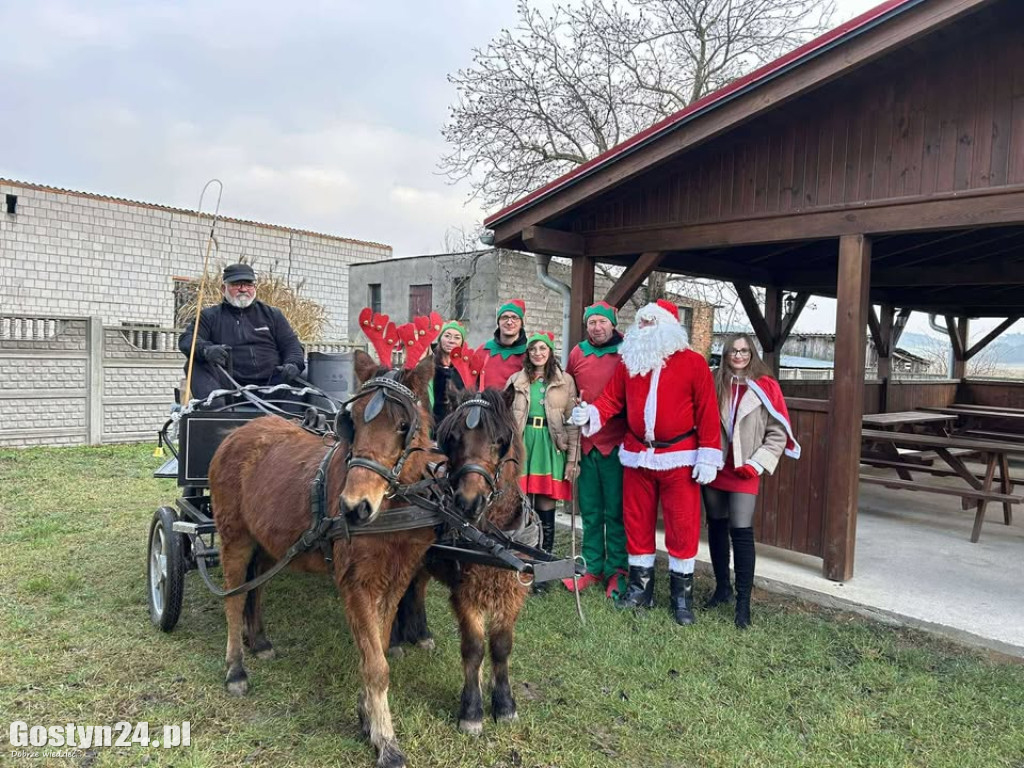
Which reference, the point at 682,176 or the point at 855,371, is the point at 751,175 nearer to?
the point at 682,176

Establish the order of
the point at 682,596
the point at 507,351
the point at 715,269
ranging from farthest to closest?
the point at 715,269 → the point at 507,351 → the point at 682,596

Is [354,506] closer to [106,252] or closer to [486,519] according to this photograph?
[486,519]

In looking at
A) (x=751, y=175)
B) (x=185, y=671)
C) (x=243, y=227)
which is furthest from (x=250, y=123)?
(x=185, y=671)

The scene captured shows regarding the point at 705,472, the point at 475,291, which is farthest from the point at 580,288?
the point at 475,291

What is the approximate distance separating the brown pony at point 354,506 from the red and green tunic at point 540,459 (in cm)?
Answer: 152

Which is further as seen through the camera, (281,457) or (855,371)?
(855,371)

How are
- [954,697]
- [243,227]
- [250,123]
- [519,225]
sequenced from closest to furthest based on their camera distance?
[954,697] → [519,225] → [250,123] → [243,227]

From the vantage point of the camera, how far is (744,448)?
13.4ft

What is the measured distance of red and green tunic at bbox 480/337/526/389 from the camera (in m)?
4.62

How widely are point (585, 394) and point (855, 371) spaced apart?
72.5 inches

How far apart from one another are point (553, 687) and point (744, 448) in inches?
72.0

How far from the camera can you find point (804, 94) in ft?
14.5

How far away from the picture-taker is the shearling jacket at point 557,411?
4379 mm

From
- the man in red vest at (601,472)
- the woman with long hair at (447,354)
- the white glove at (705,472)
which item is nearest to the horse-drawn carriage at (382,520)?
the woman with long hair at (447,354)
